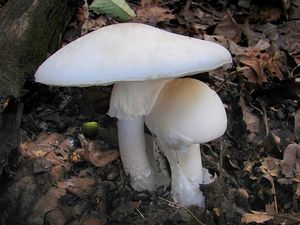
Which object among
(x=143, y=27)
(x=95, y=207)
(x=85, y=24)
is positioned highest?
(x=143, y=27)

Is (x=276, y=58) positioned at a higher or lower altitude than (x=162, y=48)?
lower

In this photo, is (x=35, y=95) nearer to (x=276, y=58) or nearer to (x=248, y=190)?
(x=248, y=190)

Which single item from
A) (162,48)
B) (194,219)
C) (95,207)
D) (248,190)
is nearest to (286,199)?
(248,190)

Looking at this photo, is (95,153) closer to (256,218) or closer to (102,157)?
(102,157)

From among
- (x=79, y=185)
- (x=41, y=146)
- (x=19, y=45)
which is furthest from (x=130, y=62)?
(x=19, y=45)

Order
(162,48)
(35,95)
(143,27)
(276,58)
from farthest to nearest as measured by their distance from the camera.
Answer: (276,58) → (35,95) → (143,27) → (162,48)

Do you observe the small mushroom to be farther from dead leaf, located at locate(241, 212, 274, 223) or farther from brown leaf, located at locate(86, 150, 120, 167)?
dead leaf, located at locate(241, 212, 274, 223)

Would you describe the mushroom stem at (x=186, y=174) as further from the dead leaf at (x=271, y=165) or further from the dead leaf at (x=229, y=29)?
the dead leaf at (x=229, y=29)
